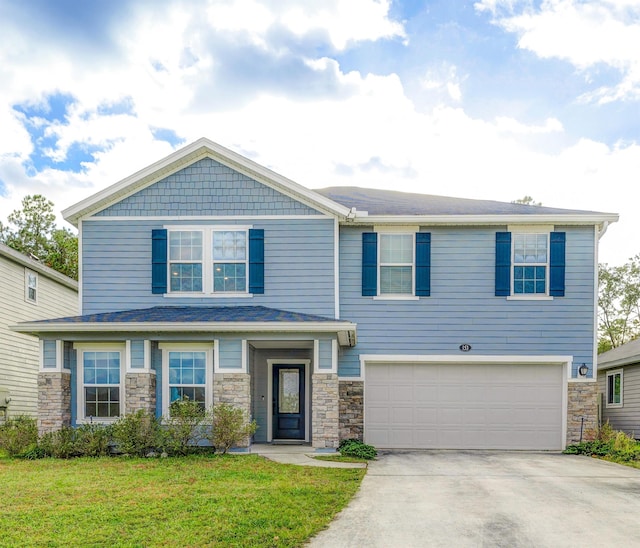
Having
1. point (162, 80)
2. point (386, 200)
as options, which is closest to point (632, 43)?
point (386, 200)

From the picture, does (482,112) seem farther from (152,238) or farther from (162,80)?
(152,238)

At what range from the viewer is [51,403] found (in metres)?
12.2

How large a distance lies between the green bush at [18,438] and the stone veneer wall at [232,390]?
3.61 metres

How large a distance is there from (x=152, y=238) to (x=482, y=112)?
9.97m

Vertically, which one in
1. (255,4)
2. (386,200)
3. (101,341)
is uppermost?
(255,4)

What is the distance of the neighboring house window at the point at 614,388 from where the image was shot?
59.0 feet

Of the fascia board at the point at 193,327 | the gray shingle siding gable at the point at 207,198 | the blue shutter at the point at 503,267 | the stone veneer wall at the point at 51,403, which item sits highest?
the gray shingle siding gable at the point at 207,198

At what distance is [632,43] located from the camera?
14844 mm

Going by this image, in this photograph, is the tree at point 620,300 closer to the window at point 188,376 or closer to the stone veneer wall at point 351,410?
the stone veneer wall at point 351,410

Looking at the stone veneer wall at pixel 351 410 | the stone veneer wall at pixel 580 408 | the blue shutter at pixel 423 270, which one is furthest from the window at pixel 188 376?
the stone veneer wall at pixel 580 408

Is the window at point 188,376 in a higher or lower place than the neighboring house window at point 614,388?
higher

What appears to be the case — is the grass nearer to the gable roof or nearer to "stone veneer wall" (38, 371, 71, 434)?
"stone veneer wall" (38, 371, 71, 434)

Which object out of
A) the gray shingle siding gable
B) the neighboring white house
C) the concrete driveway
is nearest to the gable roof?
the gray shingle siding gable

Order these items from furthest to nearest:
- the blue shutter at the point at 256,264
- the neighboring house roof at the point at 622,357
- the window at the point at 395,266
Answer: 1. the neighboring house roof at the point at 622,357
2. the window at the point at 395,266
3. the blue shutter at the point at 256,264
